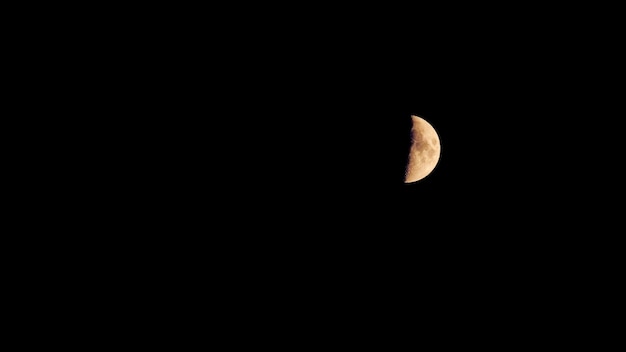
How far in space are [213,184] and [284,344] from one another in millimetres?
1438

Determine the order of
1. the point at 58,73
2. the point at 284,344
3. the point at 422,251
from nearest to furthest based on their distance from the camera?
the point at 58,73 → the point at 284,344 → the point at 422,251

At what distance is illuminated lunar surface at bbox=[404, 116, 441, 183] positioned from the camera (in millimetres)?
2219

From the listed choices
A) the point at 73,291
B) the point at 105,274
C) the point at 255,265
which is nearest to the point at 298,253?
the point at 255,265

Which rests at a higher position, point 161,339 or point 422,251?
point 422,251

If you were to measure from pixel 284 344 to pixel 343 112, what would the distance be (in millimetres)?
1935

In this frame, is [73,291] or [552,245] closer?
[73,291]

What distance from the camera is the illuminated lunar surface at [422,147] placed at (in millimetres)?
2219

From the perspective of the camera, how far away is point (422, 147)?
2.22 m

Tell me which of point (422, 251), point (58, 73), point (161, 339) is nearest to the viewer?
point (58, 73)

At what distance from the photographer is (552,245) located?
9.66 ft

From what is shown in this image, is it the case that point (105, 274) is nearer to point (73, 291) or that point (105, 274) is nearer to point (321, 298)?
point (73, 291)

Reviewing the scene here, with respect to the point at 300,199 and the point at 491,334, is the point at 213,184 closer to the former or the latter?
the point at 300,199

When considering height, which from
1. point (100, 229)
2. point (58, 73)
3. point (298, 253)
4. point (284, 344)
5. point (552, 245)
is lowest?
point (284, 344)

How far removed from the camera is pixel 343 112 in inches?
102
